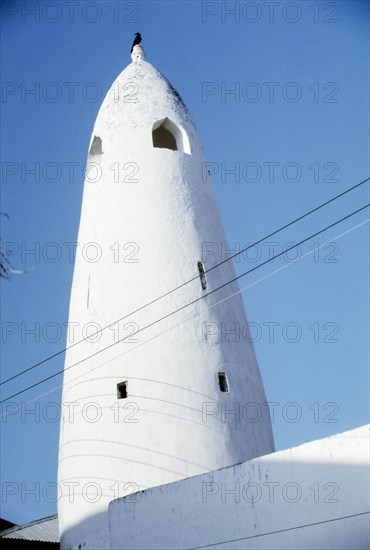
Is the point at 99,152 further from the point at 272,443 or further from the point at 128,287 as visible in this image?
the point at 272,443

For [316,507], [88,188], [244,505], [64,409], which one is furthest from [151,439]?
[88,188]

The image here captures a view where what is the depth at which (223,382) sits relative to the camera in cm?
1750

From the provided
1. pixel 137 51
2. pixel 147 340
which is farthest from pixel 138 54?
pixel 147 340

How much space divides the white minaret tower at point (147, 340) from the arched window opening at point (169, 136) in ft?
0.16

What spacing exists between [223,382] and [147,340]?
175 centimetres

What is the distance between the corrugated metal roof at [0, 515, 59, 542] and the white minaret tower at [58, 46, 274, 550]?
4.74 meters

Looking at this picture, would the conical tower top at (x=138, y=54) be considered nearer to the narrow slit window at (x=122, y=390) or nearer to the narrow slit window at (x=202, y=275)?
the narrow slit window at (x=202, y=275)

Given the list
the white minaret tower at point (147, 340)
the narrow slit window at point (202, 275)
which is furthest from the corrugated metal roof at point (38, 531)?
the narrow slit window at point (202, 275)

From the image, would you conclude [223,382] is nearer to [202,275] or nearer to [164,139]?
[202,275]

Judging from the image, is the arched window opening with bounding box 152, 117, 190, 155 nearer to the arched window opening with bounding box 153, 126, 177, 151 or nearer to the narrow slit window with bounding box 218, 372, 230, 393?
the arched window opening with bounding box 153, 126, 177, 151

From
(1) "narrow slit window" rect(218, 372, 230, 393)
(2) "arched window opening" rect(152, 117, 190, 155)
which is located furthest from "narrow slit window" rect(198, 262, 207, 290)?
(2) "arched window opening" rect(152, 117, 190, 155)

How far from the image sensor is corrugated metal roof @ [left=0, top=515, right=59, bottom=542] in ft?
69.4

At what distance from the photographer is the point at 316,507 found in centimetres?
1200

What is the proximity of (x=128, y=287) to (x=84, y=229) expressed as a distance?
2538 millimetres
